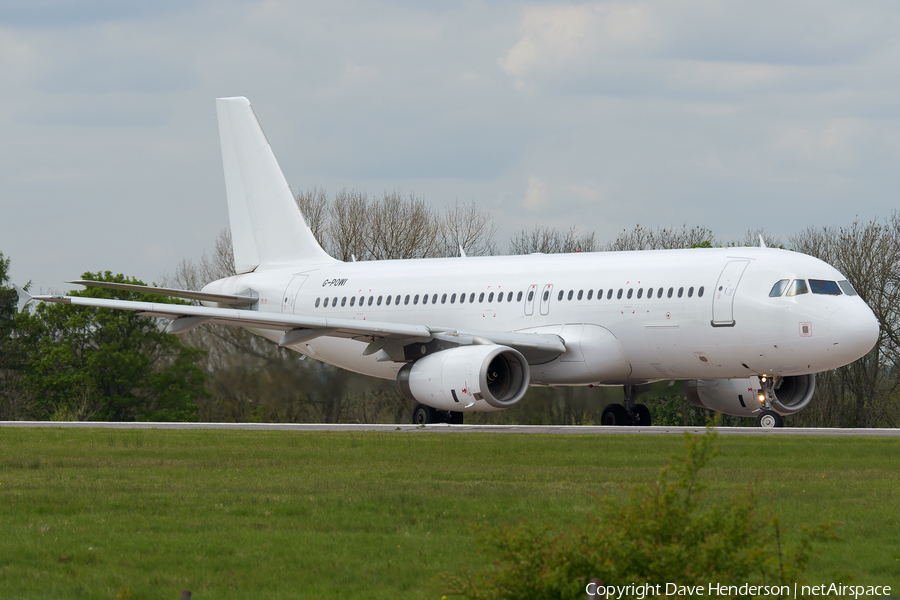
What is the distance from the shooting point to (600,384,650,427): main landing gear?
90.0ft

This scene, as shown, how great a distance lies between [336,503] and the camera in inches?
459

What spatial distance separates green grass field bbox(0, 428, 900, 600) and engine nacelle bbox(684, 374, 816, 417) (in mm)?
6329

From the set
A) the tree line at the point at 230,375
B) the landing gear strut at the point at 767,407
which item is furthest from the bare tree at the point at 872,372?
the landing gear strut at the point at 767,407

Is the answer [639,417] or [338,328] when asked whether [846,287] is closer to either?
[639,417]

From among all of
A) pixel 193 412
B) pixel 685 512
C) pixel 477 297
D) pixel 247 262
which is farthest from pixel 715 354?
pixel 193 412

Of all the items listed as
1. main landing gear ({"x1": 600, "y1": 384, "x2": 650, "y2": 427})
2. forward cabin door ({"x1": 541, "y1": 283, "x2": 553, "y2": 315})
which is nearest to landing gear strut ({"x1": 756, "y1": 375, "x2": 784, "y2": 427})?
main landing gear ({"x1": 600, "y1": 384, "x2": 650, "y2": 427})

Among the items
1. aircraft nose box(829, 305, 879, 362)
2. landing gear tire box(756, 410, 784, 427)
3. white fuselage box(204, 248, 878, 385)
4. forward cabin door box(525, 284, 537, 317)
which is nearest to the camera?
aircraft nose box(829, 305, 879, 362)

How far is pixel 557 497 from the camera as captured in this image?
38.9 ft

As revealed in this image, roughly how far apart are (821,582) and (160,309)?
19016mm

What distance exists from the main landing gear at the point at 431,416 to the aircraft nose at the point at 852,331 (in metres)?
8.40

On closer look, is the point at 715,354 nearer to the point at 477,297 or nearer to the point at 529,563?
the point at 477,297

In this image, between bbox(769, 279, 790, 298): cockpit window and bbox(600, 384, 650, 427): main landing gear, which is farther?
bbox(600, 384, 650, 427): main landing gear

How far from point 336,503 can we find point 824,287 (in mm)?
14230

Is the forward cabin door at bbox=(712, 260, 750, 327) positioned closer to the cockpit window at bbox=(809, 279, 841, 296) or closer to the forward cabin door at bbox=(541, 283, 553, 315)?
the cockpit window at bbox=(809, 279, 841, 296)
